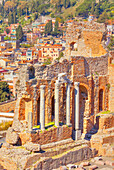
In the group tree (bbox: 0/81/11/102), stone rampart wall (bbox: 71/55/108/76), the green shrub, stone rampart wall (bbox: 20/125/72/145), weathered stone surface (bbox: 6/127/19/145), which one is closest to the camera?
weathered stone surface (bbox: 6/127/19/145)

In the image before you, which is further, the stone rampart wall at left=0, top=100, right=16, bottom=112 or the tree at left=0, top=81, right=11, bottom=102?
the tree at left=0, top=81, right=11, bottom=102

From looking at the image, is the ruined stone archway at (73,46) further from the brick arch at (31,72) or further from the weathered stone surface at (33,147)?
the weathered stone surface at (33,147)

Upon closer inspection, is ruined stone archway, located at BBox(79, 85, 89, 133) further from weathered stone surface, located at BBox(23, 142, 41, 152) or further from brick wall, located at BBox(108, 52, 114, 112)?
weathered stone surface, located at BBox(23, 142, 41, 152)

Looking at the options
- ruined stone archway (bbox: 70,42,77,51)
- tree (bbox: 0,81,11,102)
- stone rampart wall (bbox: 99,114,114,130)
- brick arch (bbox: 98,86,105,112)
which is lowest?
tree (bbox: 0,81,11,102)

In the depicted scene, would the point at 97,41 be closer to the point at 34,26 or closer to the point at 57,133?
the point at 57,133

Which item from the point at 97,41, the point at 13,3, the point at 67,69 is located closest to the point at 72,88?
the point at 67,69

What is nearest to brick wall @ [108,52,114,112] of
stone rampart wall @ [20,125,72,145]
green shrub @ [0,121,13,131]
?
stone rampart wall @ [20,125,72,145]

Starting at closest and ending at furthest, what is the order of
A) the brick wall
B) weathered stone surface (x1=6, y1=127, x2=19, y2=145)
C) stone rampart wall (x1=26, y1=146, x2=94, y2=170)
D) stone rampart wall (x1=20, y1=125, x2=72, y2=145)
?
stone rampart wall (x1=26, y1=146, x2=94, y2=170)
weathered stone surface (x1=6, y1=127, x2=19, y2=145)
stone rampart wall (x1=20, y1=125, x2=72, y2=145)
the brick wall

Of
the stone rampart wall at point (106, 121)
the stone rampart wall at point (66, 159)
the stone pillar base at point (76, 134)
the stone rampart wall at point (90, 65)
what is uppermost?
the stone rampart wall at point (90, 65)

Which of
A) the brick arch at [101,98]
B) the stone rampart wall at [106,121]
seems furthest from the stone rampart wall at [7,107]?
the stone rampart wall at [106,121]

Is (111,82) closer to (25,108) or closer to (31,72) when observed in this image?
(31,72)

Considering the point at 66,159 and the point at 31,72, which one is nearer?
the point at 66,159

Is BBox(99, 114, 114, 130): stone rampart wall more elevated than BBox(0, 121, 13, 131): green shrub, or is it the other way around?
BBox(99, 114, 114, 130): stone rampart wall

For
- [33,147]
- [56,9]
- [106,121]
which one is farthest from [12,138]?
[56,9]
